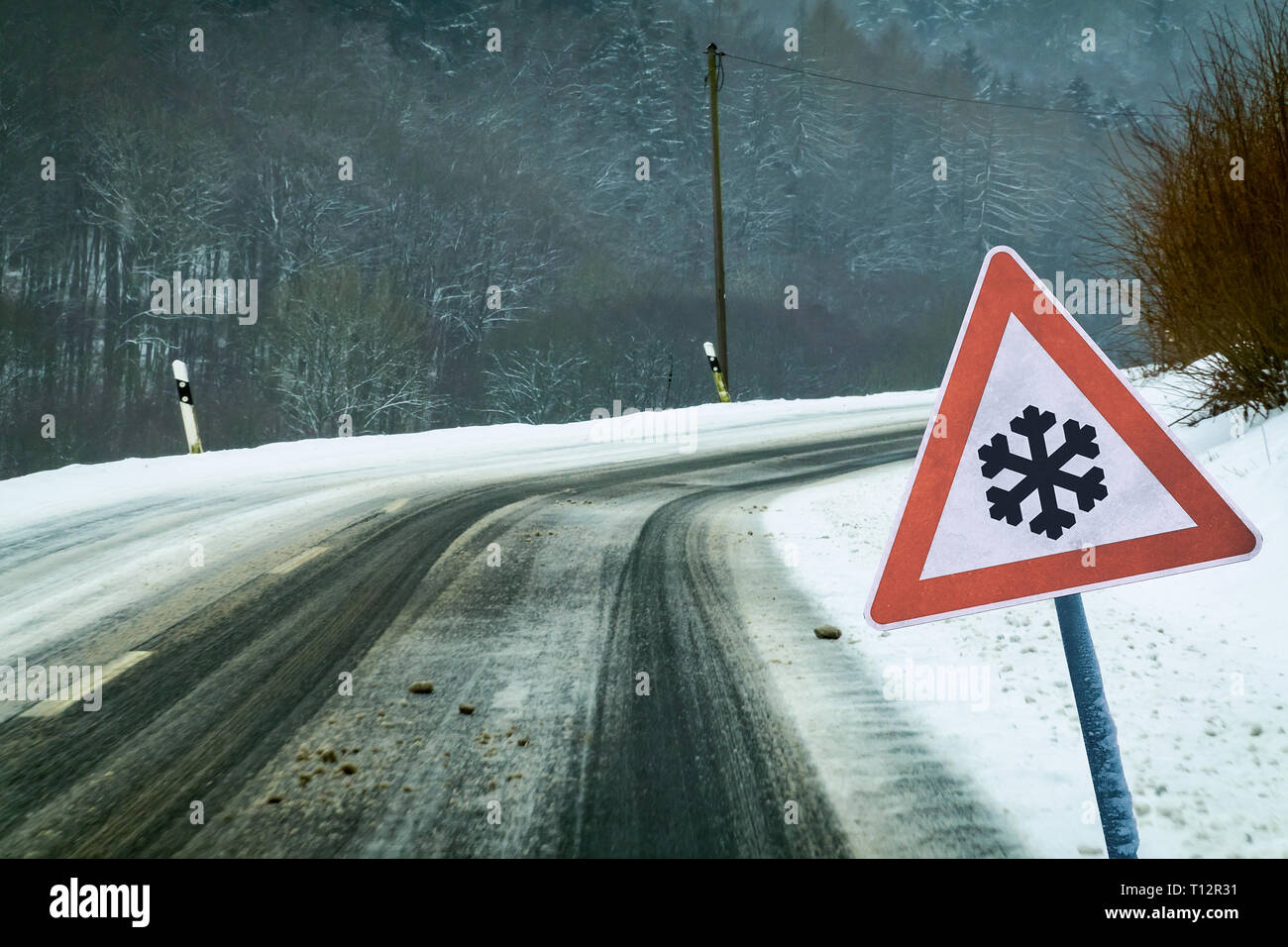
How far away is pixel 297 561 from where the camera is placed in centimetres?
547

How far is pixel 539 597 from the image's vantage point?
475 cm

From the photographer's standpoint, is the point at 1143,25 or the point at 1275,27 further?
the point at 1143,25

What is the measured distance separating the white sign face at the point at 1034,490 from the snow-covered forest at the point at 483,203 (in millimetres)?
24582

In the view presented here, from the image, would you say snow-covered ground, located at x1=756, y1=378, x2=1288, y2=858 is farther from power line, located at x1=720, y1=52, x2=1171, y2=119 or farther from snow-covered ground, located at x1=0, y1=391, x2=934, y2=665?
power line, located at x1=720, y1=52, x2=1171, y2=119

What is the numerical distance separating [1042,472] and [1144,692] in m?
1.70

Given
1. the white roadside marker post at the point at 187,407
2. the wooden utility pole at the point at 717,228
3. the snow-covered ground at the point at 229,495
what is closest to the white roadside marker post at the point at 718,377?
the wooden utility pole at the point at 717,228

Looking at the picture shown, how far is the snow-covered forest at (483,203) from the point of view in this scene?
3475cm

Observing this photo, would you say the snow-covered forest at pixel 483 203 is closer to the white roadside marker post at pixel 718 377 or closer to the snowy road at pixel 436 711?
the white roadside marker post at pixel 718 377

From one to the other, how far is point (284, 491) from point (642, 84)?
45.3m

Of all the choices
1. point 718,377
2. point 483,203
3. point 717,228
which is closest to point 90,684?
point 718,377

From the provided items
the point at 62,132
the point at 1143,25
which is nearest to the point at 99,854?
the point at 62,132

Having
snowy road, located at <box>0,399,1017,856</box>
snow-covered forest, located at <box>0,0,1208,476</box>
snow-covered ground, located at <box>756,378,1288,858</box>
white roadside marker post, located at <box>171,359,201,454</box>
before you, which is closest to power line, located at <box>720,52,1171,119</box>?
snow-covered forest, located at <box>0,0,1208,476</box>
